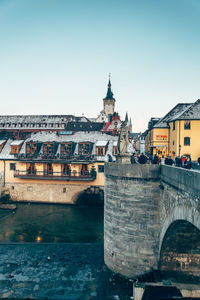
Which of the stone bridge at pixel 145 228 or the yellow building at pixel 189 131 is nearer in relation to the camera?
the stone bridge at pixel 145 228

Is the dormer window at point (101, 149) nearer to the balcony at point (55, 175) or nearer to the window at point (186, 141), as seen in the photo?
the balcony at point (55, 175)

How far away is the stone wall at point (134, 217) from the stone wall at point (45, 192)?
21.6 meters

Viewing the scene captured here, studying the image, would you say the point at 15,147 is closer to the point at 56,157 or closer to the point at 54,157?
the point at 54,157

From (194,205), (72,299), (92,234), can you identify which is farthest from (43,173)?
(194,205)

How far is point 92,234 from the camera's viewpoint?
26000 millimetres

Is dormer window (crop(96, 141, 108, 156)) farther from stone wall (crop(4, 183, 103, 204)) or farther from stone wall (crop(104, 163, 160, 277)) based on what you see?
stone wall (crop(104, 163, 160, 277))

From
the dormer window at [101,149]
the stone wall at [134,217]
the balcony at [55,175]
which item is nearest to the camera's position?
the stone wall at [134,217]

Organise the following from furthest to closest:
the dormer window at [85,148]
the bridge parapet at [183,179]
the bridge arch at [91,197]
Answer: the dormer window at [85,148]
the bridge arch at [91,197]
the bridge parapet at [183,179]

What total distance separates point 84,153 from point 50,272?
24.0 meters

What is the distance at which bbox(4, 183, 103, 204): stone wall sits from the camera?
37.5 metres

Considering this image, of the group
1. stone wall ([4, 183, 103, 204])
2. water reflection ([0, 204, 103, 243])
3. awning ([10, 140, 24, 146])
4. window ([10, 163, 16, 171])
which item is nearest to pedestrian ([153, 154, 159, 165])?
water reflection ([0, 204, 103, 243])

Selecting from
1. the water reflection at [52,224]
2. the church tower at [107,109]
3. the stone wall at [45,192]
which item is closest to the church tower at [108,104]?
the church tower at [107,109]

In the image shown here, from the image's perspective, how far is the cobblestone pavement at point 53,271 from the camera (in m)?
14.4

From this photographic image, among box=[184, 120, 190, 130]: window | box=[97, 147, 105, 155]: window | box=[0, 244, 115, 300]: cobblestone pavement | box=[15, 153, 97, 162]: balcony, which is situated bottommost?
box=[0, 244, 115, 300]: cobblestone pavement
